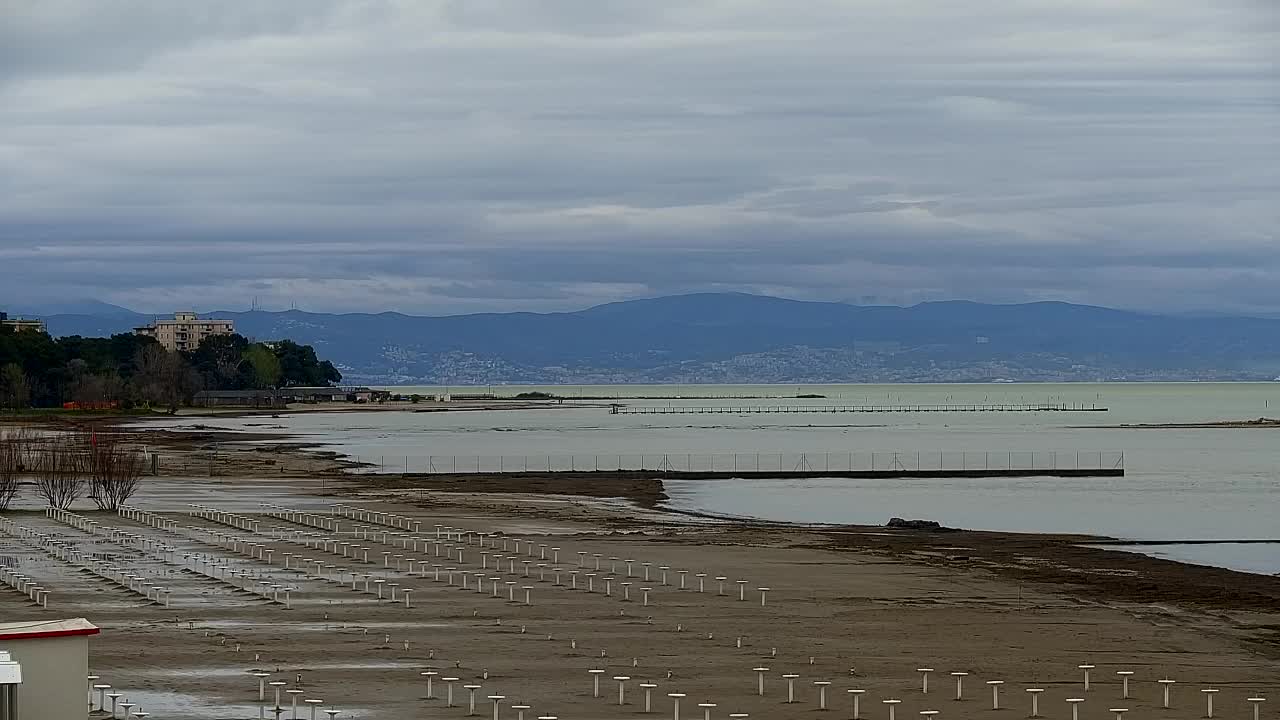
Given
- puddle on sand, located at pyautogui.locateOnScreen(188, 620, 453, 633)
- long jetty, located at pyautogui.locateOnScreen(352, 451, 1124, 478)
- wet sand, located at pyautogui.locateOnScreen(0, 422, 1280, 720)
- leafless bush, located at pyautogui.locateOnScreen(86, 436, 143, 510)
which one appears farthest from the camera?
long jetty, located at pyautogui.locateOnScreen(352, 451, 1124, 478)

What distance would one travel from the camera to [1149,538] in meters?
58.7

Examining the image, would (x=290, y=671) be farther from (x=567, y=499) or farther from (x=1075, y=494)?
(x=1075, y=494)

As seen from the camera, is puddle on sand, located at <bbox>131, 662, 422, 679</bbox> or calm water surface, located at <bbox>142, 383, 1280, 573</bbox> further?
calm water surface, located at <bbox>142, 383, 1280, 573</bbox>

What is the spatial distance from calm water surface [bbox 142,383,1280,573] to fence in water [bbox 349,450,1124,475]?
1.49 m

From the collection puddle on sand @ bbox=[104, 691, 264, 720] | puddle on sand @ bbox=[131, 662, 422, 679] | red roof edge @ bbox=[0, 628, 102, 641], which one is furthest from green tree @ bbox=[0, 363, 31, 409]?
red roof edge @ bbox=[0, 628, 102, 641]

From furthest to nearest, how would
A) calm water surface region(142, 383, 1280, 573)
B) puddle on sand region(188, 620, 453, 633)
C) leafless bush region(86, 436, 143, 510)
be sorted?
1. calm water surface region(142, 383, 1280, 573)
2. leafless bush region(86, 436, 143, 510)
3. puddle on sand region(188, 620, 453, 633)

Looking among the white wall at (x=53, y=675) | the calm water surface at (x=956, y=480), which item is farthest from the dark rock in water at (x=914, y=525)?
the white wall at (x=53, y=675)

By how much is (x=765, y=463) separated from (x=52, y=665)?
9345 centimetres

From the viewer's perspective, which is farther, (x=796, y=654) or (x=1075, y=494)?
(x=1075, y=494)

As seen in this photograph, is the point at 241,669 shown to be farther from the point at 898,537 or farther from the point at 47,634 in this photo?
the point at 898,537

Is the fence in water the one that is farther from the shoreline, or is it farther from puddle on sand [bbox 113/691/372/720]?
puddle on sand [bbox 113/691/372/720]

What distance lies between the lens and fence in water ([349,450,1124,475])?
9775 centimetres

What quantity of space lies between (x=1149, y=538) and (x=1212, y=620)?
79.3 ft

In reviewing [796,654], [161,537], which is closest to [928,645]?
[796,654]
